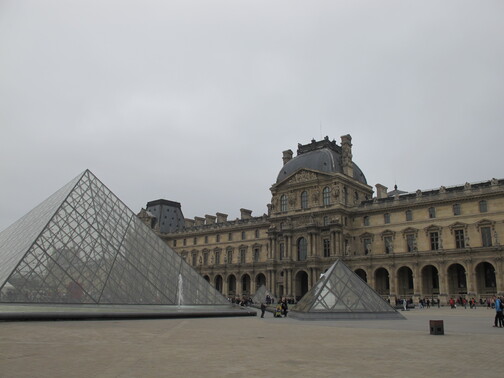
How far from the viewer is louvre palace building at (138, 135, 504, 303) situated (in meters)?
42.7

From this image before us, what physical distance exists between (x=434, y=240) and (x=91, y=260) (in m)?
34.8

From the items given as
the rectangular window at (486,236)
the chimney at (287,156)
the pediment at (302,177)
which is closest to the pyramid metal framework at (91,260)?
the rectangular window at (486,236)

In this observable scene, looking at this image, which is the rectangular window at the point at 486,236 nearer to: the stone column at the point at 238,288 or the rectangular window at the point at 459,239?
the rectangular window at the point at 459,239

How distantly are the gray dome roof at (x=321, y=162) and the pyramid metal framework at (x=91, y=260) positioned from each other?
3011 cm

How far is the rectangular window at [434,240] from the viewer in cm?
4542

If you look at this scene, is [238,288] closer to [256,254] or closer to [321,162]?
[256,254]

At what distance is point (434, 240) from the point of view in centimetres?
4575

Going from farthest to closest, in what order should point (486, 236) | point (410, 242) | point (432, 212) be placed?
point (410, 242)
point (432, 212)
point (486, 236)

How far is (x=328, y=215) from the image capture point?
170 feet

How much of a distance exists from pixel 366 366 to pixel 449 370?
1.31 m

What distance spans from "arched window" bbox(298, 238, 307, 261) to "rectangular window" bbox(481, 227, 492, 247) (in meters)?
18.9

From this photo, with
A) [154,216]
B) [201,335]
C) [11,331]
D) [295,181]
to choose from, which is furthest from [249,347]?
[154,216]

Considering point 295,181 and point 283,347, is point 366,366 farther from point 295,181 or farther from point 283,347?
point 295,181

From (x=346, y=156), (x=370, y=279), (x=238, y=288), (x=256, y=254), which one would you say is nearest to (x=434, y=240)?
(x=370, y=279)
